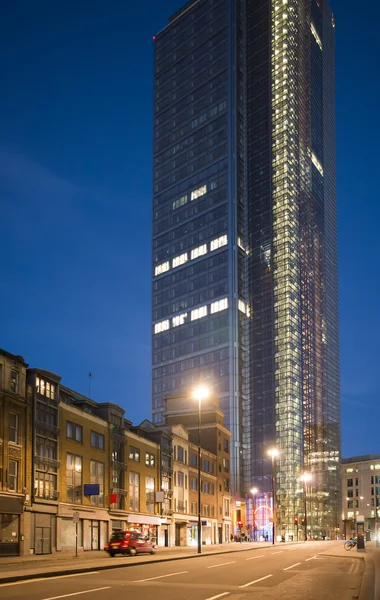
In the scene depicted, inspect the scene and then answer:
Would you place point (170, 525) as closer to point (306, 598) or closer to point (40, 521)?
point (40, 521)

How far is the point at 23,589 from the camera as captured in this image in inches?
862

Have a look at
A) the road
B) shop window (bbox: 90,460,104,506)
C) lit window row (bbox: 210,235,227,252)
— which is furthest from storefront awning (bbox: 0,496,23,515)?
lit window row (bbox: 210,235,227,252)

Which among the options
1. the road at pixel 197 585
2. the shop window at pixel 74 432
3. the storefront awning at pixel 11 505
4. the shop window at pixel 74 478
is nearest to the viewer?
the road at pixel 197 585

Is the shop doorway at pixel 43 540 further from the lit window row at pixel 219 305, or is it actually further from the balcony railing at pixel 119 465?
the lit window row at pixel 219 305

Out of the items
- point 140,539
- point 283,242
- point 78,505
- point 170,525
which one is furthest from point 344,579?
point 283,242

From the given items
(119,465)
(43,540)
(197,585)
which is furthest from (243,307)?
(197,585)

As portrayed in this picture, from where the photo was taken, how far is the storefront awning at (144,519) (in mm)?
73787

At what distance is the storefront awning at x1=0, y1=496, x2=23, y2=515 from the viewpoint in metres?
49.4

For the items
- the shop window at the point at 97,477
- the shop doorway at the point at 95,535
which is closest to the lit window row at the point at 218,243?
the shop window at the point at 97,477

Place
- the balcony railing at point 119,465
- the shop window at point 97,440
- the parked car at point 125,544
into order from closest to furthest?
the parked car at point 125,544, the shop window at point 97,440, the balcony railing at point 119,465

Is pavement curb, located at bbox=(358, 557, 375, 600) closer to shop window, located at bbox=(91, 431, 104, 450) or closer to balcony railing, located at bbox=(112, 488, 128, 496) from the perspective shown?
shop window, located at bbox=(91, 431, 104, 450)

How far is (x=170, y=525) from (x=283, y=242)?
120911 millimetres

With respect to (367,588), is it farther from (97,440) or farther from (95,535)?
(97,440)

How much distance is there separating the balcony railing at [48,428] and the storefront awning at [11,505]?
5.92 m
